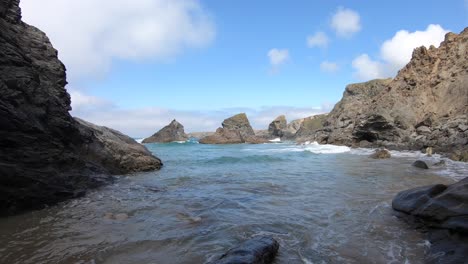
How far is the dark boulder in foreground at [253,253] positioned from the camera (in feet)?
15.6

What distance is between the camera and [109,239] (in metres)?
6.43

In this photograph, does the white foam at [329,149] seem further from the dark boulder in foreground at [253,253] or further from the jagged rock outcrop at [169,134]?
the jagged rock outcrop at [169,134]

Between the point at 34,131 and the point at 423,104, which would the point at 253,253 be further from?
the point at 423,104

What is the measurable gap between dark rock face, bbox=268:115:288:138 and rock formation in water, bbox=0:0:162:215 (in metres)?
107

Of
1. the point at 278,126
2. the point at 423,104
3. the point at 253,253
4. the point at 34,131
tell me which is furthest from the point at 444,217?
the point at 278,126

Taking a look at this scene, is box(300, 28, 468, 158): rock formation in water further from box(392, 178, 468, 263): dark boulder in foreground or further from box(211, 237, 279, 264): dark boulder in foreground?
box(211, 237, 279, 264): dark boulder in foreground

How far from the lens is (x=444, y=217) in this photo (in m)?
6.00

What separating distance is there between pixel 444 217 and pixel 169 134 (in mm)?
82040

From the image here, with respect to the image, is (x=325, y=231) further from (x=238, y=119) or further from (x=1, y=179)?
(x=238, y=119)

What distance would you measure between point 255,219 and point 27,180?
18.9 feet

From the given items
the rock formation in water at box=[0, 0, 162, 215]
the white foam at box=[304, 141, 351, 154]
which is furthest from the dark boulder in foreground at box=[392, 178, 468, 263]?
the white foam at box=[304, 141, 351, 154]

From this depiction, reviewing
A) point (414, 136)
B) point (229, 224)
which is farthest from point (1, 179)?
point (414, 136)

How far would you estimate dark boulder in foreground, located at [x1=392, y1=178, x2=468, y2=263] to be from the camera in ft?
16.9

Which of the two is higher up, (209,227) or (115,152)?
(115,152)
